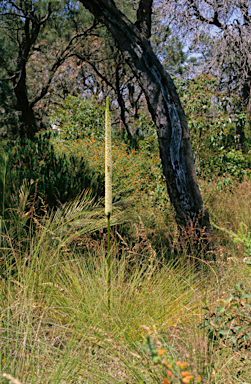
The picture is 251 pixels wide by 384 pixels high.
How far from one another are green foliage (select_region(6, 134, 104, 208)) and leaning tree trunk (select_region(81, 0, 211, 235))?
1.17 metres

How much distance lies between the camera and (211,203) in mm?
5418

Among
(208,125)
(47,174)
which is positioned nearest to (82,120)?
(208,125)

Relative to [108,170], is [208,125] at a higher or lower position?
higher

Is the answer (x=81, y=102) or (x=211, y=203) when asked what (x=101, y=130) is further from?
(x=211, y=203)

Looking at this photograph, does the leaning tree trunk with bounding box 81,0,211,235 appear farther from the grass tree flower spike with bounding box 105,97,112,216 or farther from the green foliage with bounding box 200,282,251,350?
the grass tree flower spike with bounding box 105,97,112,216

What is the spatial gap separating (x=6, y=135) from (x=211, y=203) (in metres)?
17.0

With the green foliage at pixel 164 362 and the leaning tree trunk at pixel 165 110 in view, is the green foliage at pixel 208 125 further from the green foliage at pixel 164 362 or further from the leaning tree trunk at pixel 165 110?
the green foliage at pixel 164 362

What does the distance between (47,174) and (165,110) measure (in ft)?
Result: 5.70

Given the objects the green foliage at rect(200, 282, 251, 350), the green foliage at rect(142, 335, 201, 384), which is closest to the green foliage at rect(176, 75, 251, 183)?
the green foliage at rect(200, 282, 251, 350)

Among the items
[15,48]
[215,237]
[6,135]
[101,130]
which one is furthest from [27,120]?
[6,135]

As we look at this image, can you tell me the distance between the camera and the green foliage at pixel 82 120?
11641 millimetres

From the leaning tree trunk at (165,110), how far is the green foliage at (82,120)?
7.96 meters

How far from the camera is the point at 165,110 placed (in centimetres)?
364

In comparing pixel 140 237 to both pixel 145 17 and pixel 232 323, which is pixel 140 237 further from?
pixel 145 17
